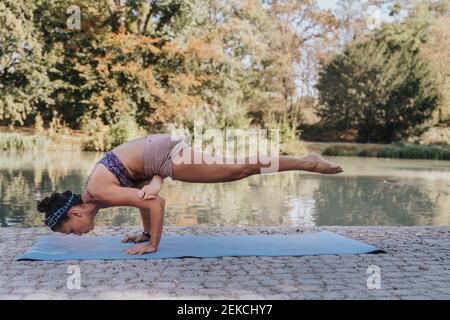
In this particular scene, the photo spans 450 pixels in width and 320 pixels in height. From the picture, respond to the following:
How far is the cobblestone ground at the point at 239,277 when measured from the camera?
3053 mm

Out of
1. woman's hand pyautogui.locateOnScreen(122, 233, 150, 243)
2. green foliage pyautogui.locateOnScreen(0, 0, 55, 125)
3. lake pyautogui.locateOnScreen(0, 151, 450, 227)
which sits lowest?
lake pyautogui.locateOnScreen(0, 151, 450, 227)

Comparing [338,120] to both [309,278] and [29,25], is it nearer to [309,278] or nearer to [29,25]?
[29,25]

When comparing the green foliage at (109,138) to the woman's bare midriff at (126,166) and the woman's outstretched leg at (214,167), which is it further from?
the woman's outstretched leg at (214,167)

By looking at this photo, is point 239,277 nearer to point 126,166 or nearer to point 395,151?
point 126,166

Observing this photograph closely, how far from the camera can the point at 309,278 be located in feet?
11.2

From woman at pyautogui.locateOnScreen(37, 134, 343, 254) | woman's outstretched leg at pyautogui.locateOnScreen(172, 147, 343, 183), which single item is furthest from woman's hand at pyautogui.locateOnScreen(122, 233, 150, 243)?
woman's outstretched leg at pyautogui.locateOnScreen(172, 147, 343, 183)

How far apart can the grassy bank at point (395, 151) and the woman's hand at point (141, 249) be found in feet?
54.2


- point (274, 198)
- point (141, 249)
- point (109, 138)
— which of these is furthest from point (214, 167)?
point (109, 138)

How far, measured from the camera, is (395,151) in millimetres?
19703

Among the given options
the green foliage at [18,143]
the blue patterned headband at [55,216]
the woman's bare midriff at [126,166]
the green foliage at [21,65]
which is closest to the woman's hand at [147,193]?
the woman's bare midriff at [126,166]

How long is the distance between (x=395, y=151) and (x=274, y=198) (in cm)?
1201

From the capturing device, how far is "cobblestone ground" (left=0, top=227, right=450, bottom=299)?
3053 mm

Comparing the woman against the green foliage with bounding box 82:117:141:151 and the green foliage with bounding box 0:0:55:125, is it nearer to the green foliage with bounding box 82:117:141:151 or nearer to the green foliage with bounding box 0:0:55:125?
the green foliage with bounding box 82:117:141:151
